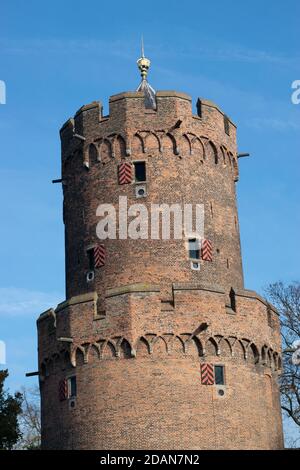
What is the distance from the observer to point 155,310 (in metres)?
29.7

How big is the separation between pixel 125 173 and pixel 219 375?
24.1 feet

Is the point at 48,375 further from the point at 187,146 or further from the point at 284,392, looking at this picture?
the point at 284,392

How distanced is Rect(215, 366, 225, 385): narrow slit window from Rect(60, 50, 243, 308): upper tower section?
277cm

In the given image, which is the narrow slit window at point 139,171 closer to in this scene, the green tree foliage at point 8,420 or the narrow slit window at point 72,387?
the narrow slit window at point 72,387

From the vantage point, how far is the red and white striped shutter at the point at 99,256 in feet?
104

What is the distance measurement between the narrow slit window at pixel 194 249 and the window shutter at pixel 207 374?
12.3ft

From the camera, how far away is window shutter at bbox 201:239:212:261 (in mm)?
31538

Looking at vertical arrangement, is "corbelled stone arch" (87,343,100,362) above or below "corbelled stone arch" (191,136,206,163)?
below

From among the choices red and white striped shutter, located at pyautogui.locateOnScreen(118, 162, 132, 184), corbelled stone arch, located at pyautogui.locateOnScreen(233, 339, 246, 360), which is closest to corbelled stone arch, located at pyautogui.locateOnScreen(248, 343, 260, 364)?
corbelled stone arch, located at pyautogui.locateOnScreen(233, 339, 246, 360)

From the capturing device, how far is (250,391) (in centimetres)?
3019

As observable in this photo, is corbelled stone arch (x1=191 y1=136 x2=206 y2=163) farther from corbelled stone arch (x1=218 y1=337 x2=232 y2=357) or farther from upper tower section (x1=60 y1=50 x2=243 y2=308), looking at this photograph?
corbelled stone arch (x1=218 y1=337 x2=232 y2=357)

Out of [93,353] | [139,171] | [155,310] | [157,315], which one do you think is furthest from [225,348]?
[139,171]
